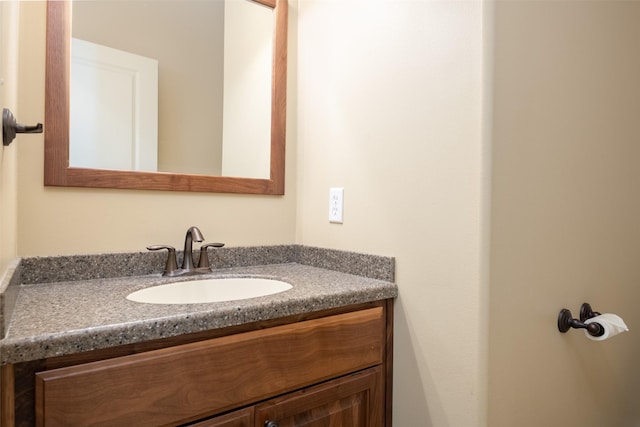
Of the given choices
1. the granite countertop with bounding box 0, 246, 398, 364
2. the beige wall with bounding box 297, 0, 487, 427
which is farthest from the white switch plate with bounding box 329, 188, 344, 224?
the granite countertop with bounding box 0, 246, 398, 364

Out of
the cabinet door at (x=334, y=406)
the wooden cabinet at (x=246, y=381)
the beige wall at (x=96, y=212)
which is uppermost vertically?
the beige wall at (x=96, y=212)

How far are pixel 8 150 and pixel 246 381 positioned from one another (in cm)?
72

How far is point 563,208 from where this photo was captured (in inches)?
42.7

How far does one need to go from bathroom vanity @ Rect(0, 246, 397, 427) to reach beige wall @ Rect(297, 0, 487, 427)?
0.11 metres

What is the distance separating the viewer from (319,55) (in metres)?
1.37

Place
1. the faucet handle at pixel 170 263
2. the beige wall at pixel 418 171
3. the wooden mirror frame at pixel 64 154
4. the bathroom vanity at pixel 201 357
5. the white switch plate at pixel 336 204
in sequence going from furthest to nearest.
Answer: the white switch plate at pixel 336 204, the faucet handle at pixel 170 263, the wooden mirror frame at pixel 64 154, the beige wall at pixel 418 171, the bathroom vanity at pixel 201 357

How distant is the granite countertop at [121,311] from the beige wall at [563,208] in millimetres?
353

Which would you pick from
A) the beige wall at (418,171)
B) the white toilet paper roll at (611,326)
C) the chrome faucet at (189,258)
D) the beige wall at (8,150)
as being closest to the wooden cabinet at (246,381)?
the beige wall at (418,171)

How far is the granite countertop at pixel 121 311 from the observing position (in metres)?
0.61

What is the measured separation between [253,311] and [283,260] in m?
0.62

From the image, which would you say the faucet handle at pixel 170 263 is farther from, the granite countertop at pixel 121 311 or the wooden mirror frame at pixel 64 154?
the wooden mirror frame at pixel 64 154

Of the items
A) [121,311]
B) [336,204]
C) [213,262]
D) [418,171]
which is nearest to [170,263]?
[213,262]

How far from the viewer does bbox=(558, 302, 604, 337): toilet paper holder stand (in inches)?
40.4

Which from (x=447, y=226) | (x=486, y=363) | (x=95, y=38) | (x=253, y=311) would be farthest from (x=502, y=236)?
(x=95, y=38)
